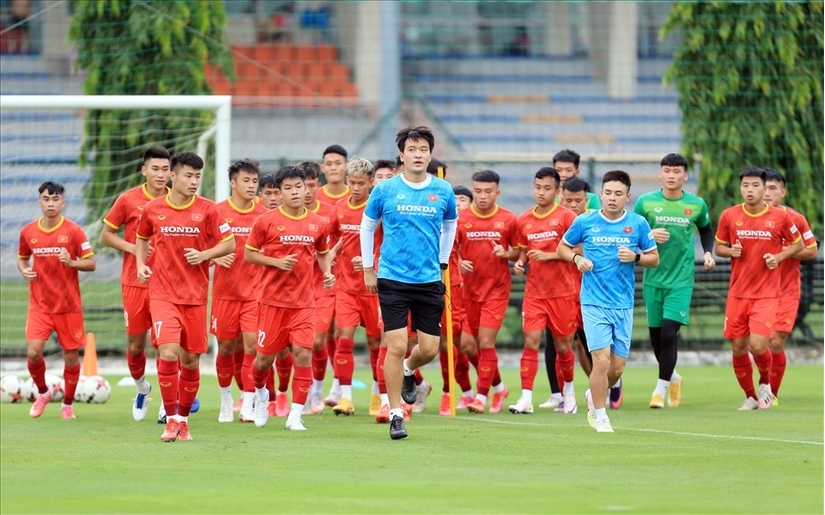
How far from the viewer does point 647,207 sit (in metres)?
13.4

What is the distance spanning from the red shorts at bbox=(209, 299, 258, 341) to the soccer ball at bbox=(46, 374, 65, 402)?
2574 millimetres

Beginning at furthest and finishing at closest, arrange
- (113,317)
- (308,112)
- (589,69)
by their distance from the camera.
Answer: (589,69), (308,112), (113,317)

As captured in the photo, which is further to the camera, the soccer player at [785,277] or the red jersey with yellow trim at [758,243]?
the soccer player at [785,277]

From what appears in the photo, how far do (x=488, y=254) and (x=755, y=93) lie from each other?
8681mm

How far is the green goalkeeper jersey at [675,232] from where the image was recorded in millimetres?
13344

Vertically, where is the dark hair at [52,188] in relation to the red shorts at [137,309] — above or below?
above

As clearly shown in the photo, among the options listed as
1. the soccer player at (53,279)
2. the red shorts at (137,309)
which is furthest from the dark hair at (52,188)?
the red shorts at (137,309)

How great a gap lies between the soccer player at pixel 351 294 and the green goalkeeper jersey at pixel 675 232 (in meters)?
2.70

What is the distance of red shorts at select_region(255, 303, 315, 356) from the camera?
11.3 m

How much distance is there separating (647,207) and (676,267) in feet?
2.12

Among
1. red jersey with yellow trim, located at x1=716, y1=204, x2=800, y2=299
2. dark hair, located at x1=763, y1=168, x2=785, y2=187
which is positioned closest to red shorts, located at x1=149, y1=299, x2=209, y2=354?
red jersey with yellow trim, located at x1=716, y1=204, x2=800, y2=299

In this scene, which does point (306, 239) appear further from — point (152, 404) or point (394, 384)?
point (152, 404)

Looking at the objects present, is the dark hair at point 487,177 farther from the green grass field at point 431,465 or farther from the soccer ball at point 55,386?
the soccer ball at point 55,386

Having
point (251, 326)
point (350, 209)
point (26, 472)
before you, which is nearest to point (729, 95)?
point (350, 209)
